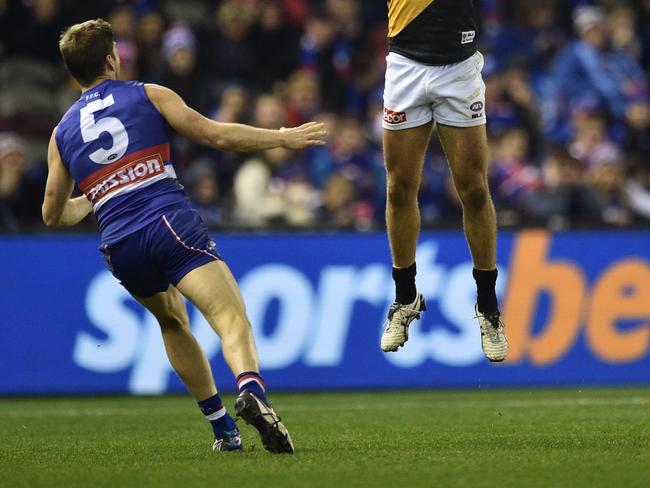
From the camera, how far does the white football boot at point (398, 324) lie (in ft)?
26.0

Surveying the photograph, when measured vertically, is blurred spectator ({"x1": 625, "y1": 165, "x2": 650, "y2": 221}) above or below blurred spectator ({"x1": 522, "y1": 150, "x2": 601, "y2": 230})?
below

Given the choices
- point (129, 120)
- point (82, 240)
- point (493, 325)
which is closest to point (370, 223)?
point (82, 240)

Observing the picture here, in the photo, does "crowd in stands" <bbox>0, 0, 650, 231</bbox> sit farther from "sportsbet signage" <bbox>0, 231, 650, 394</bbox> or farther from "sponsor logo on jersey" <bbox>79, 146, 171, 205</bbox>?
"sponsor logo on jersey" <bbox>79, 146, 171, 205</bbox>

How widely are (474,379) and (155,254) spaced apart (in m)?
6.04

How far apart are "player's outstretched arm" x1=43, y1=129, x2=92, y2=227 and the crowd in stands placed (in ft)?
17.5

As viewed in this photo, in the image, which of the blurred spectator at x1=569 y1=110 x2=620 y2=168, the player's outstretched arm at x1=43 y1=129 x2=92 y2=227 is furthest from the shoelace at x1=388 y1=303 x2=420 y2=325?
the blurred spectator at x1=569 y1=110 x2=620 y2=168

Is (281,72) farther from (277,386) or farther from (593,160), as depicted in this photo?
(277,386)

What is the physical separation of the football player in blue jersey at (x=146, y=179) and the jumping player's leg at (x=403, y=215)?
0.77 metres

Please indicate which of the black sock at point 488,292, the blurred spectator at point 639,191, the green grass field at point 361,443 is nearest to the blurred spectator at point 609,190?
the blurred spectator at point 639,191

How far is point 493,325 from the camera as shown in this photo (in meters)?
7.87

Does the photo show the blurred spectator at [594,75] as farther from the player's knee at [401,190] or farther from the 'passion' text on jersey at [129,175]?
the 'passion' text on jersey at [129,175]

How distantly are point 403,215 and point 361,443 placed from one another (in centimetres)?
141

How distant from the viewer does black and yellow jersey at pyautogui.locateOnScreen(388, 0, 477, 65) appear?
24.4ft

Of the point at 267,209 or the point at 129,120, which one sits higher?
the point at 129,120
